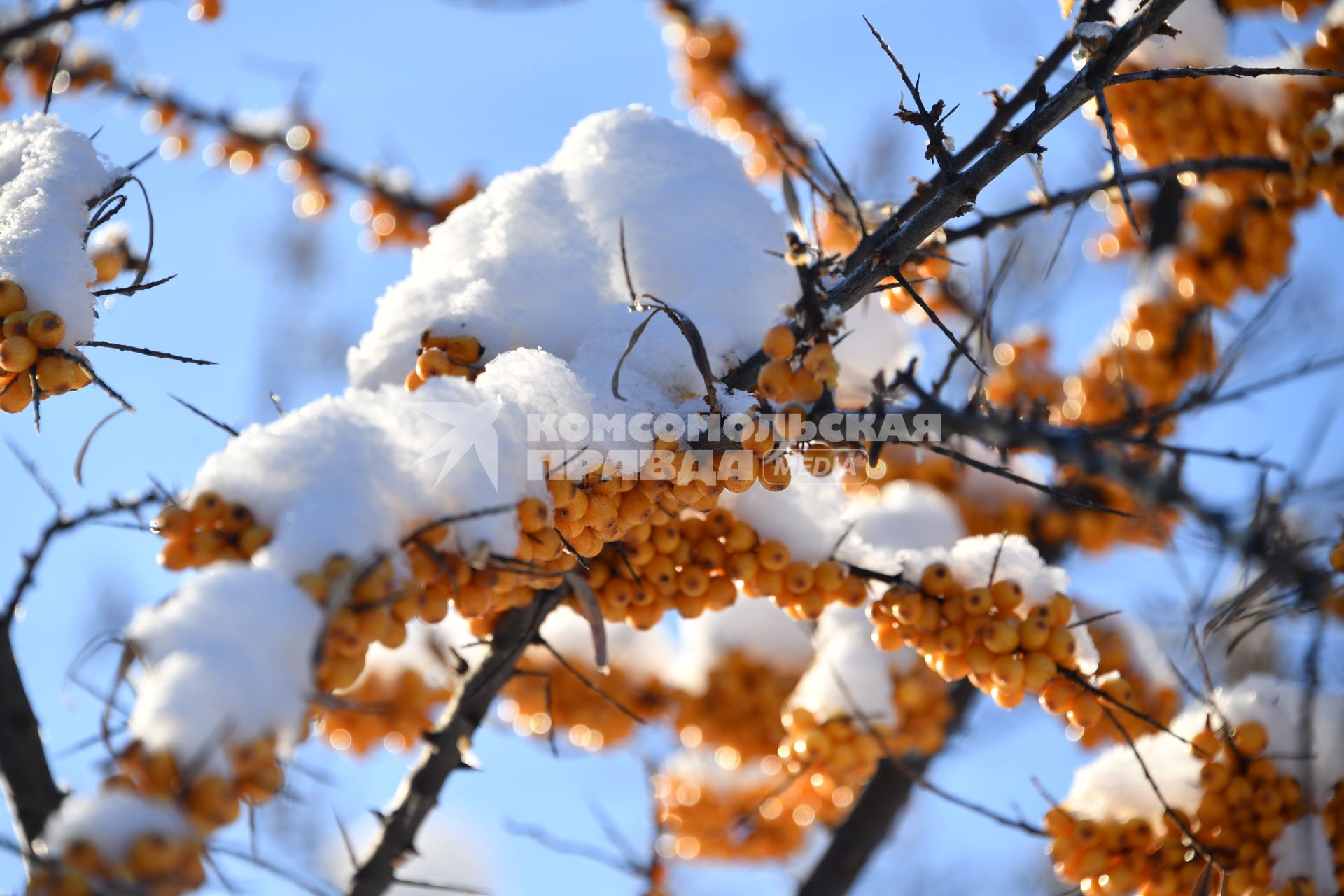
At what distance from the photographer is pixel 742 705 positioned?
322 centimetres

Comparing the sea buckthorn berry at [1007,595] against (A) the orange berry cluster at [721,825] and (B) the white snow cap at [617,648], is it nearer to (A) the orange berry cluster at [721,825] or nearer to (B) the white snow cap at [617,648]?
(B) the white snow cap at [617,648]

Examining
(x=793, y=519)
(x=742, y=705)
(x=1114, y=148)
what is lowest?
(x=793, y=519)

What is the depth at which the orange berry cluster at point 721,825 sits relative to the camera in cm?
367

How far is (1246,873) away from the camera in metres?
1.77

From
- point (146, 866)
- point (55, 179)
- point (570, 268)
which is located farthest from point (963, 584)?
point (55, 179)

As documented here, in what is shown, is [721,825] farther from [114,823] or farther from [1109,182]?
[114,823]

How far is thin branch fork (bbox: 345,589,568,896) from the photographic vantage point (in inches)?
67.6

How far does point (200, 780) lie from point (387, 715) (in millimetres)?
2599

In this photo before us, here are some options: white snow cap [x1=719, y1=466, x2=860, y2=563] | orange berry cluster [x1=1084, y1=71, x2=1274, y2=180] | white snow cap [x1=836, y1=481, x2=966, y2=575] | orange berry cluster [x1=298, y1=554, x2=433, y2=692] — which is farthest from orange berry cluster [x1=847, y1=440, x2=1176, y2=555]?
orange berry cluster [x1=298, y1=554, x2=433, y2=692]

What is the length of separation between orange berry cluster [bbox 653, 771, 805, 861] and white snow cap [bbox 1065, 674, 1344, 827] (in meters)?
1.83

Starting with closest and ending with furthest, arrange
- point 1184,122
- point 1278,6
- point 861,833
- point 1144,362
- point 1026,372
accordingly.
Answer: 1. point 1184,122
2. point 861,833
3. point 1278,6
4. point 1144,362
5. point 1026,372

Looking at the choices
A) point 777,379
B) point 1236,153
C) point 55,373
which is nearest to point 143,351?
point 55,373

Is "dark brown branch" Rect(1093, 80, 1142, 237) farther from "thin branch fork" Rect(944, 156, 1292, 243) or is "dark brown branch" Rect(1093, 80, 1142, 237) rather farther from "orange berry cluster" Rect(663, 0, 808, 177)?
"orange berry cluster" Rect(663, 0, 808, 177)

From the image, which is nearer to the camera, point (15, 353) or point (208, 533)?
point (208, 533)
